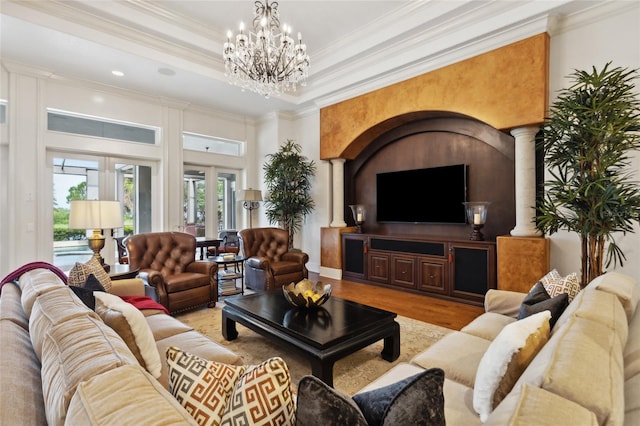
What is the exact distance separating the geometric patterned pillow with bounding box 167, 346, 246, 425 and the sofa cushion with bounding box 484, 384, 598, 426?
702 mm

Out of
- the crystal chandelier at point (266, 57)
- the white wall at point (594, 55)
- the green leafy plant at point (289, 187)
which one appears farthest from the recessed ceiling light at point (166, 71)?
the white wall at point (594, 55)

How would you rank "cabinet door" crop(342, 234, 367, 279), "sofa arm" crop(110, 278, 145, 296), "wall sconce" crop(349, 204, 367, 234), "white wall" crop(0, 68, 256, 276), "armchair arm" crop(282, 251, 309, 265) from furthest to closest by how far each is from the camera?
"wall sconce" crop(349, 204, 367, 234), "cabinet door" crop(342, 234, 367, 279), "armchair arm" crop(282, 251, 309, 265), "white wall" crop(0, 68, 256, 276), "sofa arm" crop(110, 278, 145, 296)

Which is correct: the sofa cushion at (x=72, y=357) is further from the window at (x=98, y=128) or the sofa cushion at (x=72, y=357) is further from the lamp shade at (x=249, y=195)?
the lamp shade at (x=249, y=195)

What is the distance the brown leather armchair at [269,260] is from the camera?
4.64 m

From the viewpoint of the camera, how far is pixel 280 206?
626cm

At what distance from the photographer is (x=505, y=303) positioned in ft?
8.23

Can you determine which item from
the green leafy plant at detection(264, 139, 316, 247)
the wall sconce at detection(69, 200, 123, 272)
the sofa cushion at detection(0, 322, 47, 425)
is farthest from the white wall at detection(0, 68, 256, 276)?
the sofa cushion at detection(0, 322, 47, 425)

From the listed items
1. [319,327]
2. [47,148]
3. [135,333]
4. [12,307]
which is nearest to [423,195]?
[319,327]

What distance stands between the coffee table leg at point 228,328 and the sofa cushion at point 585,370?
2620mm

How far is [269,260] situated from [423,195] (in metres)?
2.70

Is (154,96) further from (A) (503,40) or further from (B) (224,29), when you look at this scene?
(A) (503,40)

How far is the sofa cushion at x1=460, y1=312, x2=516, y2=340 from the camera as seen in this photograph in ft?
6.72

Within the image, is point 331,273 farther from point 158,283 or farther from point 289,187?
point 158,283

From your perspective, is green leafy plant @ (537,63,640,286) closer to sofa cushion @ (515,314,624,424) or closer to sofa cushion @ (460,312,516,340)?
sofa cushion @ (460,312,516,340)
